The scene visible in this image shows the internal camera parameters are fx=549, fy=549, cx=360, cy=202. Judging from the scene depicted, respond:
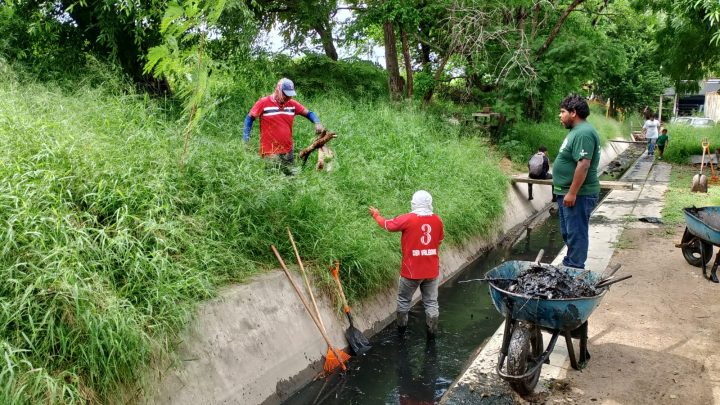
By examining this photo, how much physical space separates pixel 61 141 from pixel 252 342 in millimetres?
2880

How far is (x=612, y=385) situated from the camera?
4629 mm

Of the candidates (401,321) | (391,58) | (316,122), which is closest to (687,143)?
(391,58)

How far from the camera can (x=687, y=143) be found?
21656mm

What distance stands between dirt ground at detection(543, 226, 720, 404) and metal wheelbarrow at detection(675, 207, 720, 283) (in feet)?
0.50

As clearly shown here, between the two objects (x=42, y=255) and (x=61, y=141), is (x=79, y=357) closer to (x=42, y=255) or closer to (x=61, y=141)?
(x=42, y=255)

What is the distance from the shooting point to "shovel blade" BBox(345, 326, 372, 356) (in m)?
6.18

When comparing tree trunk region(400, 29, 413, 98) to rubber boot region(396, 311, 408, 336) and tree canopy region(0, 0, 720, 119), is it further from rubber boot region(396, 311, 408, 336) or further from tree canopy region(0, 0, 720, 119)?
rubber boot region(396, 311, 408, 336)

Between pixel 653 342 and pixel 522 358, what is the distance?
1.88 metres

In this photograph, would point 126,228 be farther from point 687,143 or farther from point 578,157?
point 687,143

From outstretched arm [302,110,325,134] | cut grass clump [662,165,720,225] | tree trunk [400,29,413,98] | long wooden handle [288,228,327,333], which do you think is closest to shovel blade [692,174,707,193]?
cut grass clump [662,165,720,225]

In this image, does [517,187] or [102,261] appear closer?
[102,261]

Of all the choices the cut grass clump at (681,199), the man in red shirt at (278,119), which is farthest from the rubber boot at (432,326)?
the cut grass clump at (681,199)

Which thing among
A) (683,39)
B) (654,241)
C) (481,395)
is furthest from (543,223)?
(481,395)

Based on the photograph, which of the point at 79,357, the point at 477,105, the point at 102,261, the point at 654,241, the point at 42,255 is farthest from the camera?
the point at 477,105
